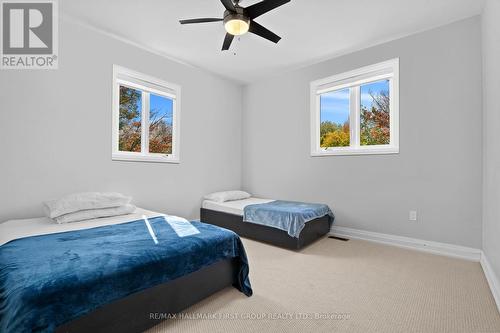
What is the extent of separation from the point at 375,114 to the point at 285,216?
201 cm

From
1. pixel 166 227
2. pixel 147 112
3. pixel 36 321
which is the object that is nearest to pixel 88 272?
pixel 36 321

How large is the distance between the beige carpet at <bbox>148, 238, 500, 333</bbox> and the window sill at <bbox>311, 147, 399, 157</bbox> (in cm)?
133

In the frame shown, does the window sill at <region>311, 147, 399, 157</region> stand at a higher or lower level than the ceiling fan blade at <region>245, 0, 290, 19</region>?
lower

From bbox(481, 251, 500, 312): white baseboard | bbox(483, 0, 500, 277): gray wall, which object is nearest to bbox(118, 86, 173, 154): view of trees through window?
bbox(483, 0, 500, 277): gray wall

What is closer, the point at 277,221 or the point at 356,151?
the point at 277,221

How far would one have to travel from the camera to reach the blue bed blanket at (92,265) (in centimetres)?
109

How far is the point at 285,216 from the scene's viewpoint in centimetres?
299

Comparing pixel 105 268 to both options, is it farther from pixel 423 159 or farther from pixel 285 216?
pixel 423 159

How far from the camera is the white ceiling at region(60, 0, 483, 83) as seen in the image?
8.24 feet

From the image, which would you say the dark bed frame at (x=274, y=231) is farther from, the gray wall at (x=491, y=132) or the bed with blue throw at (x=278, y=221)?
the gray wall at (x=491, y=132)

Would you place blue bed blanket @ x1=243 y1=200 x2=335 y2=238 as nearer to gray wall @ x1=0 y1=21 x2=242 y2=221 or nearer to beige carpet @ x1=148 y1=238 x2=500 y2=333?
beige carpet @ x1=148 y1=238 x2=500 y2=333

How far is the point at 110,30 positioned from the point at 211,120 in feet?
6.38

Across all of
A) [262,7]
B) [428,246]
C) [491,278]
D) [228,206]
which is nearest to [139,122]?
[228,206]

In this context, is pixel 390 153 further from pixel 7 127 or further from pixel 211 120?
pixel 7 127
